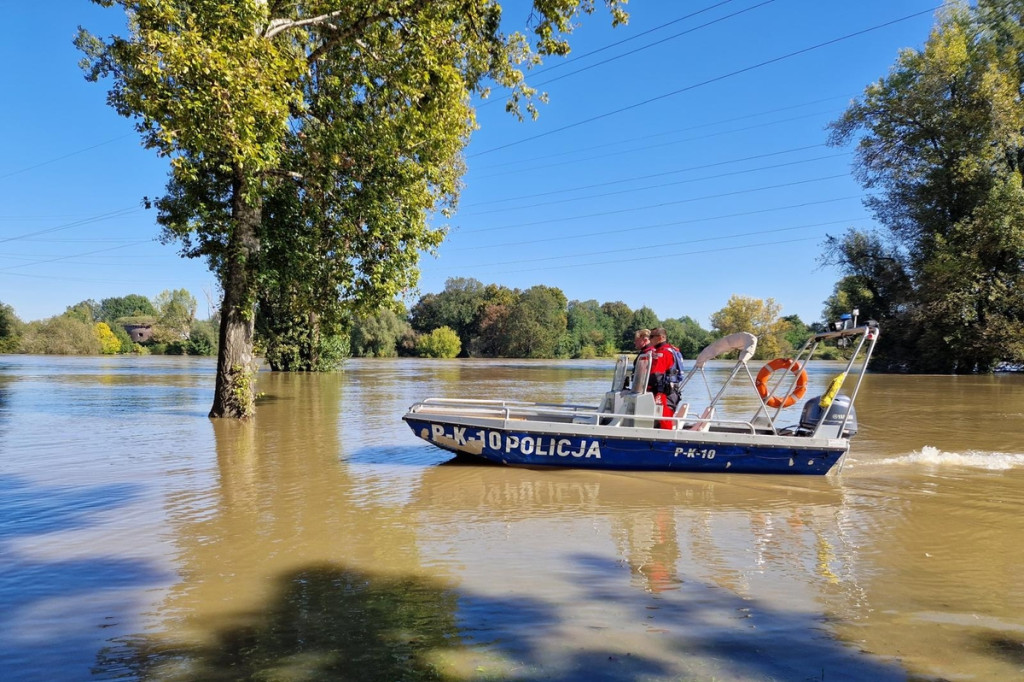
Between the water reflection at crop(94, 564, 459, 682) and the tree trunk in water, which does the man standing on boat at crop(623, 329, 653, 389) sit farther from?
the tree trunk in water

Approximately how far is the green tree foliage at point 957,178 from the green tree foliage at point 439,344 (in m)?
60.6

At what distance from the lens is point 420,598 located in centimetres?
495

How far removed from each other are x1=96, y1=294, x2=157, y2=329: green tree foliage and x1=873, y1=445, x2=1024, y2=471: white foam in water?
190m

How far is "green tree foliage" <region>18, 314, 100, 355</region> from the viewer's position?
3214 inches

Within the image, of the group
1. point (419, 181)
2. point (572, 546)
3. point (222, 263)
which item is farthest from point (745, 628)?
point (222, 263)

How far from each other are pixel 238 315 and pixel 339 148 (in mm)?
4906

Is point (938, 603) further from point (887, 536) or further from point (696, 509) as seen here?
point (696, 509)

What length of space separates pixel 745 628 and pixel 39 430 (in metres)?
15.3

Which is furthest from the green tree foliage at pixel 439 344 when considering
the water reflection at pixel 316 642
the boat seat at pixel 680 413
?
the water reflection at pixel 316 642

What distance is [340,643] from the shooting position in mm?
4152

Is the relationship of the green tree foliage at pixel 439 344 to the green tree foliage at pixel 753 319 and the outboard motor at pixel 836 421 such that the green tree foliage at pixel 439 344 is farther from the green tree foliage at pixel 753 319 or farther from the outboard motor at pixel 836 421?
the outboard motor at pixel 836 421

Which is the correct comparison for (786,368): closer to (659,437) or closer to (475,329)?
(659,437)

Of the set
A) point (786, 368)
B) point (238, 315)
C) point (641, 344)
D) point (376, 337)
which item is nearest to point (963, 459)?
point (786, 368)

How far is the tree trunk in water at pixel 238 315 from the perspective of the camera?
1563 centimetres
